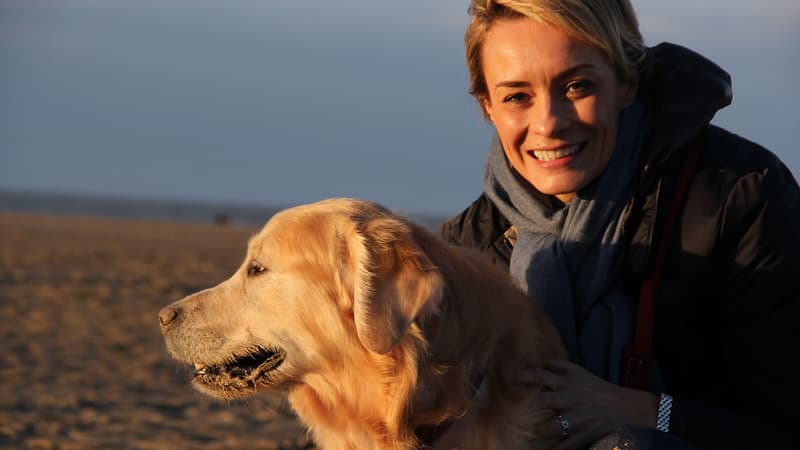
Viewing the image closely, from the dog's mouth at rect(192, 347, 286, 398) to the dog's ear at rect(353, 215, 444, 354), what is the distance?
0.39m

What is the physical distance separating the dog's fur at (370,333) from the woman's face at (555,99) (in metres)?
0.57

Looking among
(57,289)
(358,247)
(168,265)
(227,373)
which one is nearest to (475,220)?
(358,247)

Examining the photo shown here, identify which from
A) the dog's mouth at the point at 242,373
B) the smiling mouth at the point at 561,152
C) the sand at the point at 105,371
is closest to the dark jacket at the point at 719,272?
the smiling mouth at the point at 561,152

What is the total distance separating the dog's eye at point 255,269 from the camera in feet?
11.8

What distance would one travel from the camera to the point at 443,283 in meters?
3.13

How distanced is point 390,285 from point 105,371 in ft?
17.8

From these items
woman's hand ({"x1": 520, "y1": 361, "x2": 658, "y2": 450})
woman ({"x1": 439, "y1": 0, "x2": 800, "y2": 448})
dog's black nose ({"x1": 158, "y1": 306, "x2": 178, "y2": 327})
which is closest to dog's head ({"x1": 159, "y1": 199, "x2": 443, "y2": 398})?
dog's black nose ({"x1": 158, "y1": 306, "x2": 178, "y2": 327})

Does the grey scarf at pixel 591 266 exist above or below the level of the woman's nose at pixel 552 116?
below

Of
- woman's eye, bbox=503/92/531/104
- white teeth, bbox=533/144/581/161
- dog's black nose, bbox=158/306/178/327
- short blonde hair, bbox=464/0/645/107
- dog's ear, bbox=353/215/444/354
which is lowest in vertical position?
dog's black nose, bbox=158/306/178/327

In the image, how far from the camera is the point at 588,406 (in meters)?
3.24

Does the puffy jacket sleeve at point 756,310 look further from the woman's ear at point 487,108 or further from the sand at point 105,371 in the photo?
the sand at point 105,371

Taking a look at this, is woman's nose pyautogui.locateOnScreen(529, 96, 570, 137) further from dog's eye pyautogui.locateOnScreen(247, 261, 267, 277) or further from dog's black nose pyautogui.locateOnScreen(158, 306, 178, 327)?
dog's black nose pyautogui.locateOnScreen(158, 306, 178, 327)

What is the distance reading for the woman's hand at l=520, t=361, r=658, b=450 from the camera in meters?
3.24

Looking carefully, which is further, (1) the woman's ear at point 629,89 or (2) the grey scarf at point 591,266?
(1) the woman's ear at point 629,89
